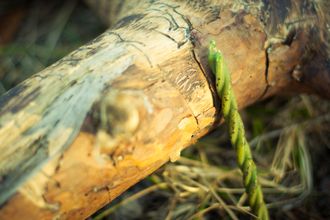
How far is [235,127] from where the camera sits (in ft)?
3.07

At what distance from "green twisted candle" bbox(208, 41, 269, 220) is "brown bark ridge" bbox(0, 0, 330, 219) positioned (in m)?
0.04

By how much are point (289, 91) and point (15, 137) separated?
0.76m

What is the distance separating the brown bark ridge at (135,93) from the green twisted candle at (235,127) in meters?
0.04

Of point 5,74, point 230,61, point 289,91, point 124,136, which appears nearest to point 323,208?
point 289,91

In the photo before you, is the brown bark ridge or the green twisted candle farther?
the green twisted candle

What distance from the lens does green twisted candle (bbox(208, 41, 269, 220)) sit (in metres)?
0.89

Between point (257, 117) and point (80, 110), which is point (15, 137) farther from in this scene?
point (257, 117)

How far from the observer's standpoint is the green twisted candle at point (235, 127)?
885 mm

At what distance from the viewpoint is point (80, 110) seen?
795 millimetres

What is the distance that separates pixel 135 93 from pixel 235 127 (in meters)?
0.27

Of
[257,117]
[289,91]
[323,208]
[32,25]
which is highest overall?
[32,25]

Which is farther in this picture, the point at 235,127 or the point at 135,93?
the point at 235,127

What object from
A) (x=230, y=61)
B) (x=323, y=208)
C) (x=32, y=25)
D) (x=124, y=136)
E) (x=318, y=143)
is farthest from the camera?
(x=32, y=25)

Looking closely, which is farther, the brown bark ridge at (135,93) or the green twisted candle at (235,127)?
the green twisted candle at (235,127)
